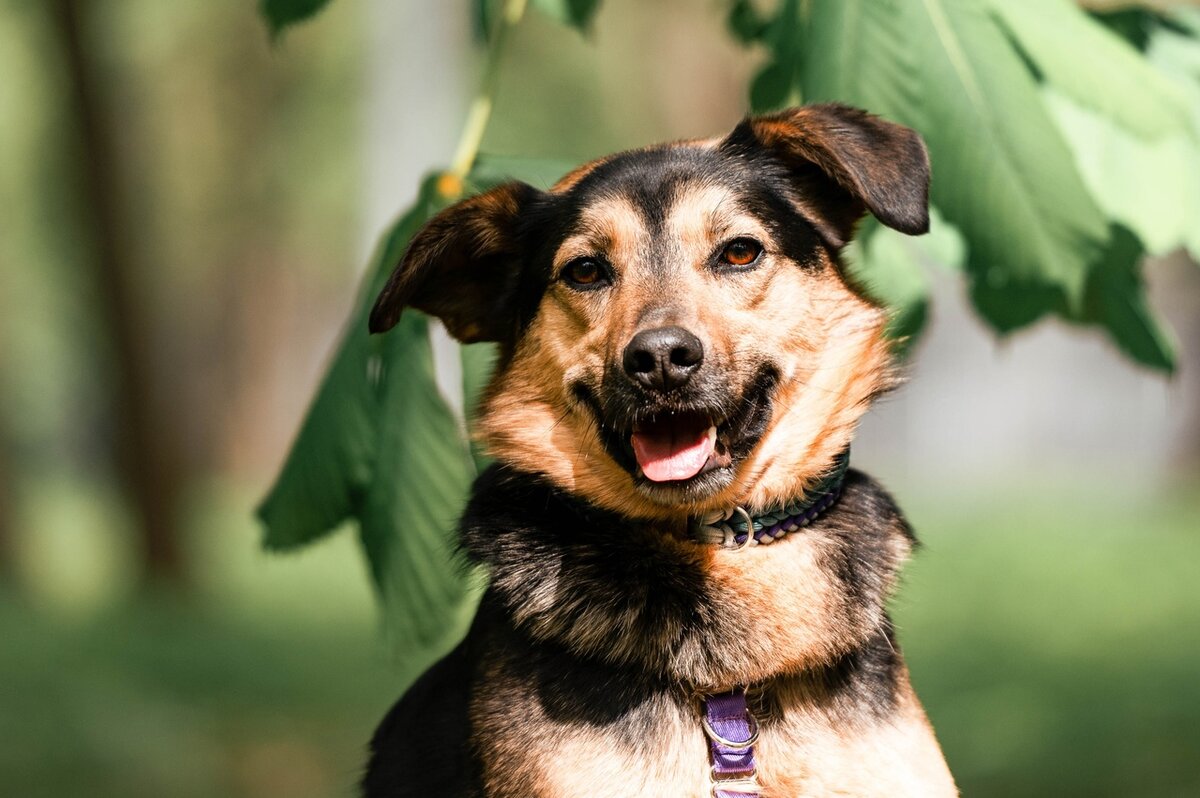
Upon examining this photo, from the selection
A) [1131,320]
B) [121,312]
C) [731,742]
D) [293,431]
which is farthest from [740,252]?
[293,431]

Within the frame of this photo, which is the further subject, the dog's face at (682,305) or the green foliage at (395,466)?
the green foliage at (395,466)

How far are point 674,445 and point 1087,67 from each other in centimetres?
133

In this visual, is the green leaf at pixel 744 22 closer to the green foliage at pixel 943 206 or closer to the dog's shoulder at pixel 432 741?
the green foliage at pixel 943 206

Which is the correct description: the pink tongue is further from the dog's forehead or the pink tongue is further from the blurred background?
the blurred background

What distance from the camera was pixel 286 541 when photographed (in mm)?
3953

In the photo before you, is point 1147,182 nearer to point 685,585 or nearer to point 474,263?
point 685,585

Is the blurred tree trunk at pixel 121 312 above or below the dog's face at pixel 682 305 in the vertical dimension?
below

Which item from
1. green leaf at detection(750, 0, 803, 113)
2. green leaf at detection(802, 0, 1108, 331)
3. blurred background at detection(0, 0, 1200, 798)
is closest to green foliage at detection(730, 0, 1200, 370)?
green leaf at detection(802, 0, 1108, 331)

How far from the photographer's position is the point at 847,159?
3215 millimetres

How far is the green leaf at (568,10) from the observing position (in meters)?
4.07

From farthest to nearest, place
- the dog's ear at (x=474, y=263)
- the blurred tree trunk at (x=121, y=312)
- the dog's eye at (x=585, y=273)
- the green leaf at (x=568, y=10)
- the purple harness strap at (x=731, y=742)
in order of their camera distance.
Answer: the blurred tree trunk at (x=121, y=312), the green leaf at (x=568, y=10), the dog's eye at (x=585, y=273), the dog's ear at (x=474, y=263), the purple harness strap at (x=731, y=742)

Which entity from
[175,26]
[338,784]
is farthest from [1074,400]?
[338,784]

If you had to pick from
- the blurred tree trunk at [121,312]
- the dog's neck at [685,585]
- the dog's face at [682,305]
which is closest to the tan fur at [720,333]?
the dog's face at [682,305]

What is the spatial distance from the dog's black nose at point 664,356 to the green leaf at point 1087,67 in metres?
1.08
